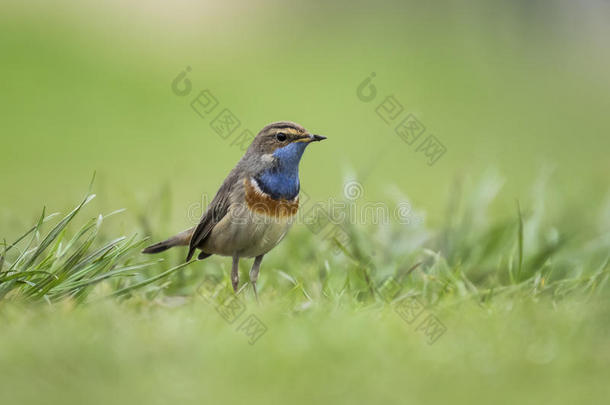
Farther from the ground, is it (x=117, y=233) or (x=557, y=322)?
(x=117, y=233)

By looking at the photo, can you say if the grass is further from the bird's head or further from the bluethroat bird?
the bird's head

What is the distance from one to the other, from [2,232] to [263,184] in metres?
2.46

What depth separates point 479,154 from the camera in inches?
276

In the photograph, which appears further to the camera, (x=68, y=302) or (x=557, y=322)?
(x=68, y=302)

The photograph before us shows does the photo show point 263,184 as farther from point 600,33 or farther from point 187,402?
point 600,33

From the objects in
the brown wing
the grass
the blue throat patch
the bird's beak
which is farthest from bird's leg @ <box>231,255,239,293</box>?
the bird's beak

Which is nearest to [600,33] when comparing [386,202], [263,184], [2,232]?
[386,202]

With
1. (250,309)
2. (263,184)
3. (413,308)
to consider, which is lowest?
(413,308)

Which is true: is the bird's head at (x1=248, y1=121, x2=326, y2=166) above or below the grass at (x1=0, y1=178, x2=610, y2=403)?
above

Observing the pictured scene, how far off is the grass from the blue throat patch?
1.84ft

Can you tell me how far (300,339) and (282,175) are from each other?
159 cm

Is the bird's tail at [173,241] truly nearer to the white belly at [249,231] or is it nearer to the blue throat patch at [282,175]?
the white belly at [249,231]

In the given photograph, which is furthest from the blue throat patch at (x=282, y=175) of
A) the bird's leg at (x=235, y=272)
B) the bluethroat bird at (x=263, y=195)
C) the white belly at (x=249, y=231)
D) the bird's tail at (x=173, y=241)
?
the bird's tail at (x=173, y=241)

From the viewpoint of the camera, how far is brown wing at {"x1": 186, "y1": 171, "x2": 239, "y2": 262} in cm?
463
